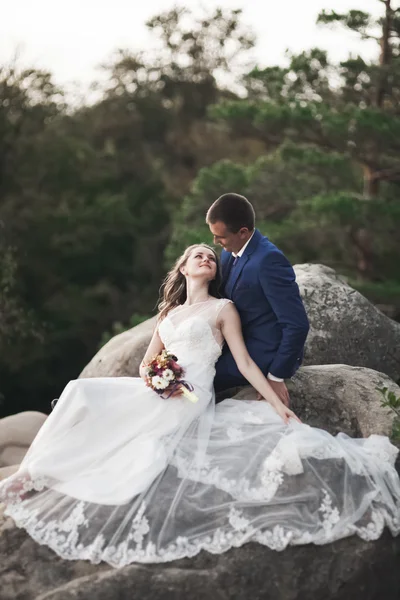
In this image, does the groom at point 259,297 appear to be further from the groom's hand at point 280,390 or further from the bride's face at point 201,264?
the bride's face at point 201,264

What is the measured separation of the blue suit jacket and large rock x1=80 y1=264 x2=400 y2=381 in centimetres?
171

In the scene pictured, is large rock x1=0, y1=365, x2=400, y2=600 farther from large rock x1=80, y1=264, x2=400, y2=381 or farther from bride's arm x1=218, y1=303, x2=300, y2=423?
large rock x1=80, y1=264, x2=400, y2=381

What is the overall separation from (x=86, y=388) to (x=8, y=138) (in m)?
13.8

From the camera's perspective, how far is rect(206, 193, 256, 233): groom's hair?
4.94 meters

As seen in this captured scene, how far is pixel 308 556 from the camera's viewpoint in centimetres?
426

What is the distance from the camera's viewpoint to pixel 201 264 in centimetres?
525

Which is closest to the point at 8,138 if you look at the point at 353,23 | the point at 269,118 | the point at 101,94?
the point at 101,94

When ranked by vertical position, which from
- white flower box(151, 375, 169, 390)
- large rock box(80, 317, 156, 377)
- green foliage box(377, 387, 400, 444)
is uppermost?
white flower box(151, 375, 169, 390)

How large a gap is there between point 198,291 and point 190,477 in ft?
4.30

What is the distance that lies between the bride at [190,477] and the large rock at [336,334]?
6.32 feet

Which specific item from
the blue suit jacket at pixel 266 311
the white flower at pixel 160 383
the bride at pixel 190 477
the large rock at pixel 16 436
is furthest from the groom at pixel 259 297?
the large rock at pixel 16 436

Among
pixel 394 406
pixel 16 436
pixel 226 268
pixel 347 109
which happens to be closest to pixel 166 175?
pixel 347 109

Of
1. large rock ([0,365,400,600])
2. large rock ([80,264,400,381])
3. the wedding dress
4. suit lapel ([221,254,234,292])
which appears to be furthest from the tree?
large rock ([0,365,400,600])

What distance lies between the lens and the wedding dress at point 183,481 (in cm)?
425
